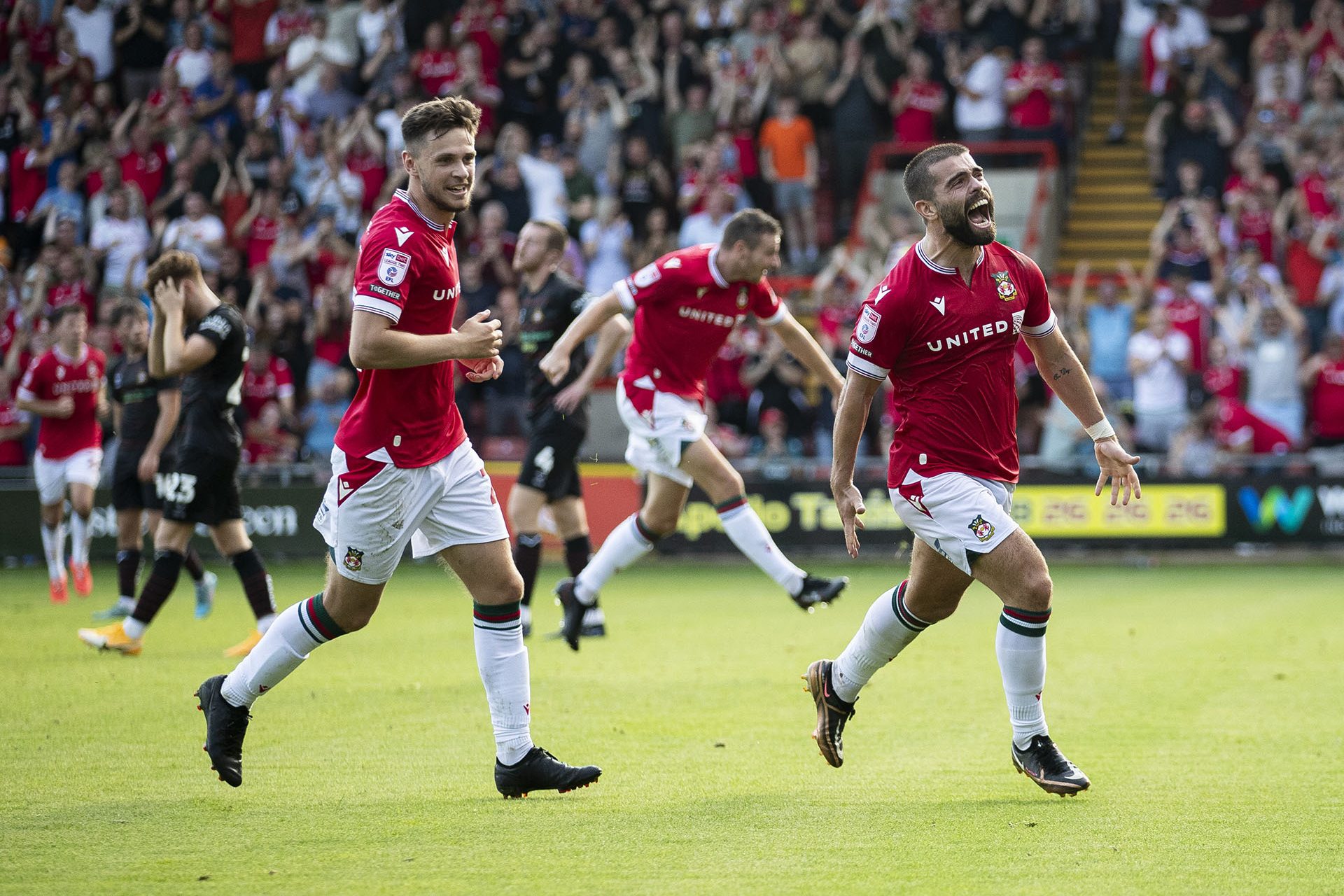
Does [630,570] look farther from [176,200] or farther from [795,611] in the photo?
[176,200]

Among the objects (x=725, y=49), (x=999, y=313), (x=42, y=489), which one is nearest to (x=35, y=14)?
(x=725, y=49)

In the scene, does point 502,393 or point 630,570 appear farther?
point 502,393

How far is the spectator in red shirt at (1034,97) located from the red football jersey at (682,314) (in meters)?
12.0

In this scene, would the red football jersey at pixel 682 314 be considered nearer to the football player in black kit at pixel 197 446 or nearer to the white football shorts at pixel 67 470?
the football player in black kit at pixel 197 446

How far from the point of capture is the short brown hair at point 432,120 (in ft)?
18.2

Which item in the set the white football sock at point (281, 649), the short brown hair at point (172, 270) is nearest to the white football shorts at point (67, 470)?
the short brown hair at point (172, 270)

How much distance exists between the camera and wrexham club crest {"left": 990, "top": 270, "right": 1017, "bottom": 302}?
5.93 m

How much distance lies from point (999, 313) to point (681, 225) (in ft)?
47.5

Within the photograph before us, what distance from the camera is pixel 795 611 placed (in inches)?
491

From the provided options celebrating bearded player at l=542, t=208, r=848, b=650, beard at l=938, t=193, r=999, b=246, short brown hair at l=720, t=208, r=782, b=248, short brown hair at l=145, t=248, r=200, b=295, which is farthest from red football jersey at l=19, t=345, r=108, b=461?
beard at l=938, t=193, r=999, b=246

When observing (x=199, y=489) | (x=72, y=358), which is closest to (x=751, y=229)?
(x=199, y=489)

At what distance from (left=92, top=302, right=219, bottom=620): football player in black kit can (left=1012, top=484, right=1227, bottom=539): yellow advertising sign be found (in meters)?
8.43

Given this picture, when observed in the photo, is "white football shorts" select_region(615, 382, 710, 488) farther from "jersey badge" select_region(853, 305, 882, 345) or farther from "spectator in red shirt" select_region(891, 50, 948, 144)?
"spectator in red shirt" select_region(891, 50, 948, 144)

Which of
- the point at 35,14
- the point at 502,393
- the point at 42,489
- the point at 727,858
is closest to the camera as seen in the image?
the point at 727,858
